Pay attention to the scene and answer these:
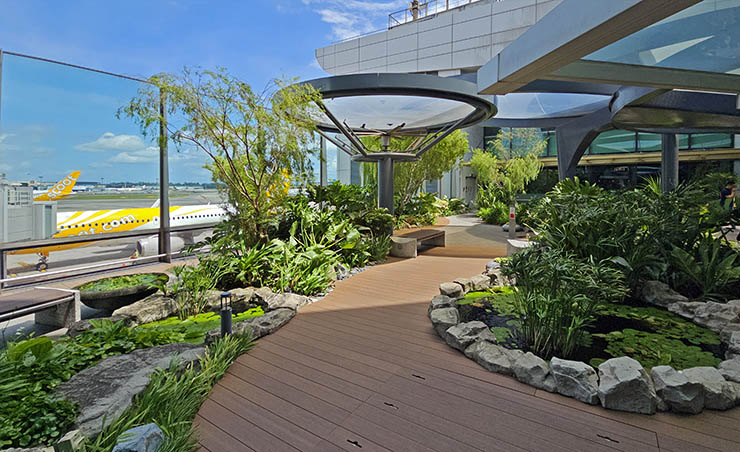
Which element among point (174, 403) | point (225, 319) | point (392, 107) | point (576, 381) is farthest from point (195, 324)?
point (392, 107)

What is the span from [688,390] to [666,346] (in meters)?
1.23

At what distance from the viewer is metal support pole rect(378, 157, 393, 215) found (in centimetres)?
994

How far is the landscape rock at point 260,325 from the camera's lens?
13.0ft

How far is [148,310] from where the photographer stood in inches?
199

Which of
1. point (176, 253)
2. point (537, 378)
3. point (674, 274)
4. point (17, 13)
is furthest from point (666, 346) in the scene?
point (17, 13)

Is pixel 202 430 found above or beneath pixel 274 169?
beneath

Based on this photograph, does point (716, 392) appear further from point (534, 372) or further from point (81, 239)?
point (81, 239)

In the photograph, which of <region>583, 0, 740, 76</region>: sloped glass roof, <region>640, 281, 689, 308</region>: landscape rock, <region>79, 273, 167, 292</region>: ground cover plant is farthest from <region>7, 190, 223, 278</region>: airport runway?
<region>640, 281, 689, 308</region>: landscape rock

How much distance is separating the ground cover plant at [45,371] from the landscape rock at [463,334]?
2.71m

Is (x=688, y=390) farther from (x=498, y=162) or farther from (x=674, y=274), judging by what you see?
(x=498, y=162)

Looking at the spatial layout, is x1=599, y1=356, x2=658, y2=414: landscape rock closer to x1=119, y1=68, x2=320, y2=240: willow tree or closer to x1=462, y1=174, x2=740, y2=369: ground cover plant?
x1=462, y1=174, x2=740, y2=369: ground cover plant

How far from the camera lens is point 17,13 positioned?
24.3ft

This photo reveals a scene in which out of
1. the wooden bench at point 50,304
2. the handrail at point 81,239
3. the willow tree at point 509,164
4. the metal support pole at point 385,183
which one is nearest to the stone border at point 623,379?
the wooden bench at point 50,304

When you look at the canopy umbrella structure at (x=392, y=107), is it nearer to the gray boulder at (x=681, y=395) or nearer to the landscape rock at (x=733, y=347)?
the landscape rock at (x=733, y=347)
